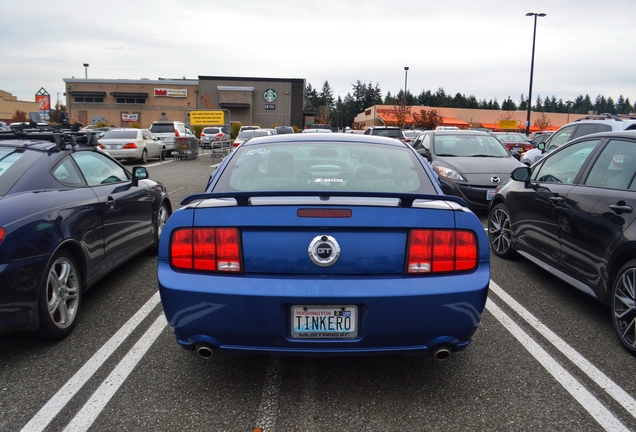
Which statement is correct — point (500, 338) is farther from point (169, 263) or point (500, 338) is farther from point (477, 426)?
point (169, 263)

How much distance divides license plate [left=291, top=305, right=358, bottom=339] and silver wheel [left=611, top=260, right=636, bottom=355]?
7.34 feet

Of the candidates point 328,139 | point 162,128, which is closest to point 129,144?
point 162,128

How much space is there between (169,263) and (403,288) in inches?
51.9

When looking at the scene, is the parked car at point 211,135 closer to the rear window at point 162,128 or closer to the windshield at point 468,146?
the rear window at point 162,128

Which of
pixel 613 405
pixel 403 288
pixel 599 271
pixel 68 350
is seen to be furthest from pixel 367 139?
pixel 68 350

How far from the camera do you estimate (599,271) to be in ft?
13.3

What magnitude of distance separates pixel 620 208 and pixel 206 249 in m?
3.11

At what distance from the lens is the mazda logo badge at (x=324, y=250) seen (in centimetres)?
268

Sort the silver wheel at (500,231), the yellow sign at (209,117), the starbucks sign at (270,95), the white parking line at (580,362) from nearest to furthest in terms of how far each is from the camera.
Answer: the white parking line at (580,362)
the silver wheel at (500,231)
the yellow sign at (209,117)
the starbucks sign at (270,95)

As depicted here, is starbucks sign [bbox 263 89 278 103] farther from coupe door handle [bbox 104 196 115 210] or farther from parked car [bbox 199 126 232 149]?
coupe door handle [bbox 104 196 115 210]

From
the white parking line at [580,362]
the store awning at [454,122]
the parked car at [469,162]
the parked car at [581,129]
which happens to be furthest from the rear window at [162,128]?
the store awning at [454,122]

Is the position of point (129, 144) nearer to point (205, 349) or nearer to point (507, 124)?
point (205, 349)

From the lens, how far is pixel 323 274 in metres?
2.70

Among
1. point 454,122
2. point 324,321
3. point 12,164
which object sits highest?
point 454,122
